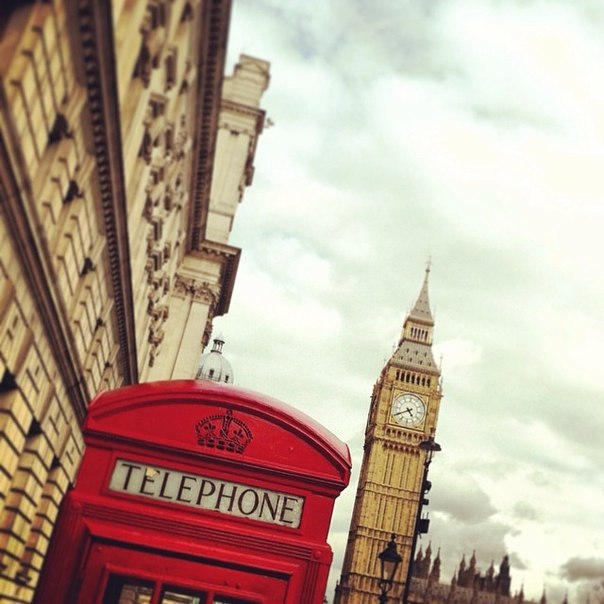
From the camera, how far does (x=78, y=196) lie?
39.7ft

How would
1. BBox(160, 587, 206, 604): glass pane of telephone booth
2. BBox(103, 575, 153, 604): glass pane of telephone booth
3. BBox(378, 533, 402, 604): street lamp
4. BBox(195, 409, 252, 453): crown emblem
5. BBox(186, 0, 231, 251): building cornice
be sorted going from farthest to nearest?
BBox(378, 533, 402, 604): street lamp → BBox(186, 0, 231, 251): building cornice → BBox(195, 409, 252, 453): crown emblem → BBox(160, 587, 206, 604): glass pane of telephone booth → BBox(103, 575, 153, 604): glass pane of telephone booth

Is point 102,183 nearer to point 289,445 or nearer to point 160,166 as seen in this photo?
point 160,166

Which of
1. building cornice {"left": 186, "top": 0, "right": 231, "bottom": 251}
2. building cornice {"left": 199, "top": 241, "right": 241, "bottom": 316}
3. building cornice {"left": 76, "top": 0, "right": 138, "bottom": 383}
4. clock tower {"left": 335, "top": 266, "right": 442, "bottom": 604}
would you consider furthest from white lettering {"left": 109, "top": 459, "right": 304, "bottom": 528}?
clock tower {"left": 335, "top": 266, "right": 442, "bottom": 604}

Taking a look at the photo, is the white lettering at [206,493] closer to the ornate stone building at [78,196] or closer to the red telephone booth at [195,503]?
the red telephone booth at [195,503]

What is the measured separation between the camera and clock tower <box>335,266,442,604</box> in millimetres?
98688

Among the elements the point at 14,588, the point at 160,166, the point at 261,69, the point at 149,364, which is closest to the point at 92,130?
the point at 160,166

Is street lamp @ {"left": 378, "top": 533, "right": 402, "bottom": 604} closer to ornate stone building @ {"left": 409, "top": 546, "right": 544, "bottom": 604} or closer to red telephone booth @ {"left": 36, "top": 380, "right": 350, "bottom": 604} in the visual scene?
red telephone booth @ {"left": 36, "top": 380, "right": 350, "bottom": 604}

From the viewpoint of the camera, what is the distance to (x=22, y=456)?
14.1m

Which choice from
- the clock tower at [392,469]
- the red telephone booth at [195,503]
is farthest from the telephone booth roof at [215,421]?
the clock tower at [392,469]

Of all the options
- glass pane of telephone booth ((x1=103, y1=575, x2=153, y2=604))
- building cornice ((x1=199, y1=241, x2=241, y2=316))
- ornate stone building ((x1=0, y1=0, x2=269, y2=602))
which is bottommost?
glass pane of telephone booth ((x1=103, y1=575, x2=153, y2=604))

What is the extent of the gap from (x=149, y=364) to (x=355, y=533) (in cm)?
7805

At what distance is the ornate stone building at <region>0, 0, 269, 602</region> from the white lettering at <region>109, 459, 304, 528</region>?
3508 millimetres

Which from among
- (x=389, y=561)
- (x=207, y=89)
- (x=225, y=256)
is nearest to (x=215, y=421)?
(x=389, y=561)

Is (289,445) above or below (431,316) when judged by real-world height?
below
